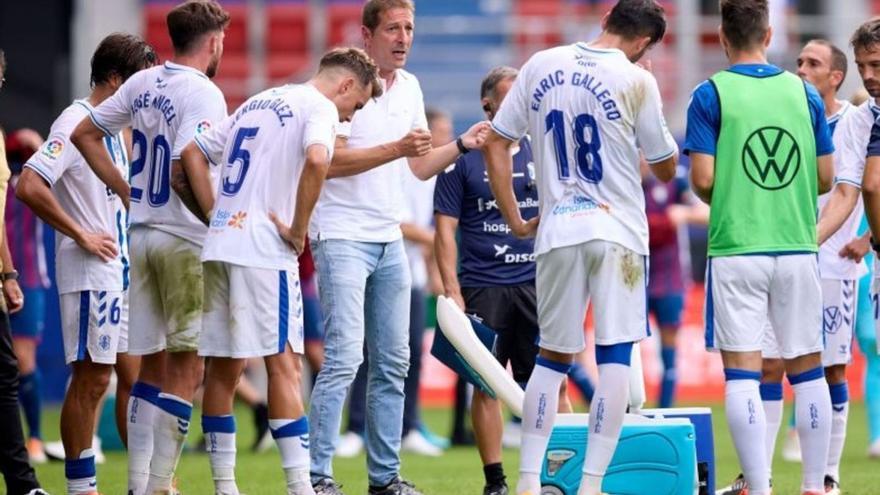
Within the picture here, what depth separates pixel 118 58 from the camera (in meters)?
8.54

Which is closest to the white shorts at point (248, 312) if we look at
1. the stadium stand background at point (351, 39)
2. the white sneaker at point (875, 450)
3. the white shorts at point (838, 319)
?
the white shorts at point (838, 319)

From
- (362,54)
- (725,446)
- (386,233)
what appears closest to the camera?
(362,54)

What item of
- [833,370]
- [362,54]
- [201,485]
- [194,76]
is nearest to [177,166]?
[194,76]

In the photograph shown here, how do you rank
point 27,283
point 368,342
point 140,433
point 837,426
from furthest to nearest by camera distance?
1. point 27,283
2. point 837,426
3. point 368,342
4. point 140,433

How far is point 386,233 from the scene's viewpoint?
8383mm

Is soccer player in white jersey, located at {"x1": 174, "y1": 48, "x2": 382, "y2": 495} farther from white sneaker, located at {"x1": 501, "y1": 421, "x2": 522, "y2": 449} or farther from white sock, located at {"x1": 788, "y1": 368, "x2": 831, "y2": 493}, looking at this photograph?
white sneaker, located at {"x1": 501, "y1": 421, "x2": 522, "y2": 449}

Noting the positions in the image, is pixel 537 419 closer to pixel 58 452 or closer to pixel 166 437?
pixel 166 437

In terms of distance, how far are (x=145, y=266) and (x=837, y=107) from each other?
13.7ft

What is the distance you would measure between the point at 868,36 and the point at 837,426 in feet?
7.32

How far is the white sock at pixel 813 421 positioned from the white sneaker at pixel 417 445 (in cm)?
505

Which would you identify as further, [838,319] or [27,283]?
[27,283]

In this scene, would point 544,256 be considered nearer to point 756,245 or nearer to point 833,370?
point 756,245

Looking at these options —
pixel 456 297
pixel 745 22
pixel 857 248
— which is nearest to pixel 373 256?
pixel 456 297

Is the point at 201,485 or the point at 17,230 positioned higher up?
the point at 17,230
